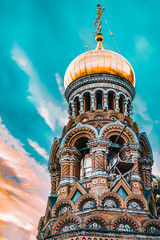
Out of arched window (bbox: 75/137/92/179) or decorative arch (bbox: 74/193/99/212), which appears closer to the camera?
decorative arch (bbox: 74/193/99/212)

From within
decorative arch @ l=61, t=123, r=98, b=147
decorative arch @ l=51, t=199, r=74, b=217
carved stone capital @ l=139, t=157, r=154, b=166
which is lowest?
decorative arch @ l=51, t=199, r=74, b=217

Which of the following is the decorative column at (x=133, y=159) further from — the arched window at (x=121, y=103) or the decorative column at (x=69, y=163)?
the arched window at (x=121, y=103)

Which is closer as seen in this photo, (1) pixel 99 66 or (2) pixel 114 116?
(2) pixel 114 116

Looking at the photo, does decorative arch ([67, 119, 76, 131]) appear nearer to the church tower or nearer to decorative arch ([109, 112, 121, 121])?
the church tower

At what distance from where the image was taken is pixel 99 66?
22.7 meters

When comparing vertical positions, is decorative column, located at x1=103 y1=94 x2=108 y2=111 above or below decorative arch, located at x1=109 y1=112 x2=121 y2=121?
above

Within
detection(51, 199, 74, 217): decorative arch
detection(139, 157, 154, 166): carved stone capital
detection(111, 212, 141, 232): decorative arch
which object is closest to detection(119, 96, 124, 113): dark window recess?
detection(139, 157, 154, 166): carved stone capital

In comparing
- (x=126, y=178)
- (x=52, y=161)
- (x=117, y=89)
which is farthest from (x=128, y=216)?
(x=117, y=89)

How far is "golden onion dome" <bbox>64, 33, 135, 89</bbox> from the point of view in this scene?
22719mm

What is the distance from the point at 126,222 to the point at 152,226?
39.2 inches

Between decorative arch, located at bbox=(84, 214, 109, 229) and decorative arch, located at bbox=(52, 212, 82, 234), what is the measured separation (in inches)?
15.2

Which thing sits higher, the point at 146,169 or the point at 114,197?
the point at 146,169

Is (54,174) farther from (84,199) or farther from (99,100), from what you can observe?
(99,100)

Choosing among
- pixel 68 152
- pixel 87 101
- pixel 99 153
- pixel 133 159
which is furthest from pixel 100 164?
pixel 87 101
